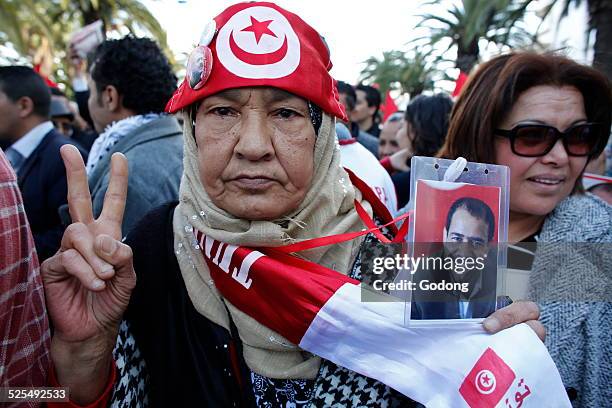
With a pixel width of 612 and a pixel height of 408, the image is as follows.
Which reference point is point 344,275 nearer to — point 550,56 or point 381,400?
point 381,400

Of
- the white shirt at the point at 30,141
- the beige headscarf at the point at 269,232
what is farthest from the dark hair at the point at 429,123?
the white shirt at the point at 30,141

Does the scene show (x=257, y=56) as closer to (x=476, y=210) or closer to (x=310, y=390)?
(x=476, y=210)

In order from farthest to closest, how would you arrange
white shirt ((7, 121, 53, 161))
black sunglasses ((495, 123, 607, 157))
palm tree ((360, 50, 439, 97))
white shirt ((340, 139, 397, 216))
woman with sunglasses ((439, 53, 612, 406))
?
palm tree ((360, 50, 439, 97)) → white shirt ((7, 121, 53, 161)) → white shirt ((340, 139, 397, 216)) → black sunglasses ((495, 123, 607, 157)) → woman with sunglasses ((439, 53, 612, 406))

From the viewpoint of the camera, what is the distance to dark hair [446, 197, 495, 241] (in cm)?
129

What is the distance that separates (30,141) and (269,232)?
124 inches

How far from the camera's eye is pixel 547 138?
6.21ft

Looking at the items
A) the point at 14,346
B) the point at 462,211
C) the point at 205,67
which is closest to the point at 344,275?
the point at 462,211

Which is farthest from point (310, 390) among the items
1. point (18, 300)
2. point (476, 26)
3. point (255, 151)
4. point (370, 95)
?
point (476, 26)

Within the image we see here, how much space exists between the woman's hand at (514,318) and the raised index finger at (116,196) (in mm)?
995

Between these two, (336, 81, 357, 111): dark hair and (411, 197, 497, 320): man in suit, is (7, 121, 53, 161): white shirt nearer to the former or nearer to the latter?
(336, 81, 357, 111): dark hair

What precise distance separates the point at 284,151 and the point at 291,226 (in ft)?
0.72

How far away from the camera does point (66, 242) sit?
1.43 meters

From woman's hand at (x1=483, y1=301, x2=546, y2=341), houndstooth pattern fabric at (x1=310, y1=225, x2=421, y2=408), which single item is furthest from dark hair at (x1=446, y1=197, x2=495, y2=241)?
houndstooth pattern fabric at (x1=310, y1=225, x2=421, y2=408)

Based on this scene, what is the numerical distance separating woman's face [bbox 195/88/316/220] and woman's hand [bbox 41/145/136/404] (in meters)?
0.28
